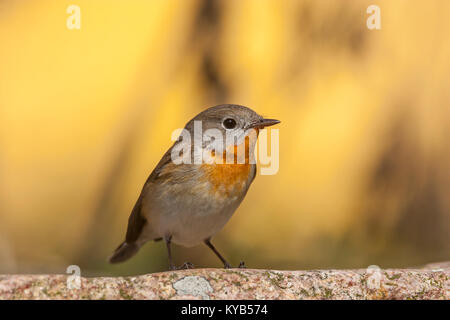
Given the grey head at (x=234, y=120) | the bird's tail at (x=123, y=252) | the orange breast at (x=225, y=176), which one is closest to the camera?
the orange breast at (x=225, y=176)

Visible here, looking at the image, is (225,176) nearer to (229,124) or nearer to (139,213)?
(229,124)

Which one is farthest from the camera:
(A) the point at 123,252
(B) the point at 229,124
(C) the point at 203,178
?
(A) the point at 123,252

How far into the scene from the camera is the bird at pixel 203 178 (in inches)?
158

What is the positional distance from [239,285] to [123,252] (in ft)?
6.73

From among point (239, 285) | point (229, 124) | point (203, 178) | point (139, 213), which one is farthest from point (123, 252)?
point (239, 285)

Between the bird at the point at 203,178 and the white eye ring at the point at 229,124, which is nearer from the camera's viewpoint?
the bird at the point at 203,178

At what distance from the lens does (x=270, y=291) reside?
3082mm

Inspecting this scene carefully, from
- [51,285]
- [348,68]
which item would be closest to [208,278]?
[51,285]

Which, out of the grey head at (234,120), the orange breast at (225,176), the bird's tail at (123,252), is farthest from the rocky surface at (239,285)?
the bird's tail at (123,252)

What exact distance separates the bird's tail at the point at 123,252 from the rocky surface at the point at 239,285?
180 cm

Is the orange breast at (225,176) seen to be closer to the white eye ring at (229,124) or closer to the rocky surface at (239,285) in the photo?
the white eye ring at (229,124)

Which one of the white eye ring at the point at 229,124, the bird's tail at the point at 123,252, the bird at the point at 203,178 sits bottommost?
the bird's tail at the point at 123,252

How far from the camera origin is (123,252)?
4.96 metres

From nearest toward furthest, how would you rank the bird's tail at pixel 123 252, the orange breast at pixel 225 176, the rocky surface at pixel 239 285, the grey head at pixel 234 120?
the rocky surface at pixel 239 285, the orange breast at pixel 225 176, the grey head at pixel 234 120, the bird's tail at pixel 123 252
